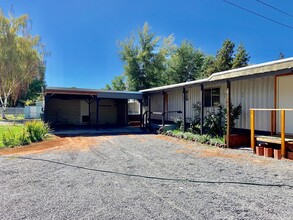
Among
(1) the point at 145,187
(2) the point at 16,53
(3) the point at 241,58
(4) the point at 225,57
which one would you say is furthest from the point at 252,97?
(4) the point at 225,57

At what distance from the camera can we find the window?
1059 centimetres

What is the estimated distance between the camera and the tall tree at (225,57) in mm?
29172

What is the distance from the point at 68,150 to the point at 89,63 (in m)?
34.1

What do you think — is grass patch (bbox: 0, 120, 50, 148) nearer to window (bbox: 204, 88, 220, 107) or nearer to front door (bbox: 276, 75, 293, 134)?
window (bbox: 204, 88, 220, 107)

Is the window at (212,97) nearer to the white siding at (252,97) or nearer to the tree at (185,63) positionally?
the white siding at (252,97)

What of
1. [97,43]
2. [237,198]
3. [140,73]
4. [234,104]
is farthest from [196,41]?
[237,198]

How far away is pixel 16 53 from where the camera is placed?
888 inches

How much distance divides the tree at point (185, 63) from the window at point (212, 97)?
60.2 feet

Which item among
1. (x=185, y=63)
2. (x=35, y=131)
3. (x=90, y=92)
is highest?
(x=185, y=63)

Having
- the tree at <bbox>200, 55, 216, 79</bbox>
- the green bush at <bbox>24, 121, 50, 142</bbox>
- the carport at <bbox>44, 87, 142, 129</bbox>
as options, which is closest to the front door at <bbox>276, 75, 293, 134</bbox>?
the green bush at <bbox>24, 121, 50, 142</bbox>

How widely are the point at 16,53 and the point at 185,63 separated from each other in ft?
63.3

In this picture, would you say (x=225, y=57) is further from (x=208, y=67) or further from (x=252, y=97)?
(x=252, y=97)

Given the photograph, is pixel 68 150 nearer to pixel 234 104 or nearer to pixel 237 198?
pixel 237 198

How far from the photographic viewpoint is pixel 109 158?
6.65 meters
